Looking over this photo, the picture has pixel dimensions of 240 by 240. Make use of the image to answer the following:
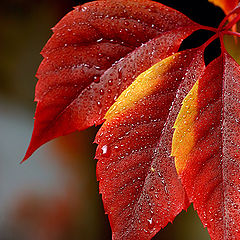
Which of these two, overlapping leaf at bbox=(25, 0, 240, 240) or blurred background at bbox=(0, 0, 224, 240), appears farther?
blurred background at bbox=(0, 0, 224, 240)

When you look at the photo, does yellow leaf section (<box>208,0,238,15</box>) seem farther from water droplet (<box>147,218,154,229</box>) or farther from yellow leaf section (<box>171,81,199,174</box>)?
water droplet (<box>147,218,154,229</box>)

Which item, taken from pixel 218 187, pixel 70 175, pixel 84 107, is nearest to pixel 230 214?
pixel 218 187

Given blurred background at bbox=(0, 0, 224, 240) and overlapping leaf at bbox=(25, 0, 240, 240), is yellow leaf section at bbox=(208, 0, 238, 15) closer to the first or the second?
overlapping leaf at bbox=(25, 0, 240, 240)

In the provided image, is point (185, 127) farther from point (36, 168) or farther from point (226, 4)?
point (36, 168)

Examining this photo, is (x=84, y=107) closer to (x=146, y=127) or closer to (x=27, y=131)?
(x=146, y=127)

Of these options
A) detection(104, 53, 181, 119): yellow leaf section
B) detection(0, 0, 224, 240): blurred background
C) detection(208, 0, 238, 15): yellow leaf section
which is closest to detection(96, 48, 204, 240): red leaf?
detection(104, 53, 181, 119): yellow leaf section

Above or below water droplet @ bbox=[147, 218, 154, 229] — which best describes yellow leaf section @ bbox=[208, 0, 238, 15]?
above

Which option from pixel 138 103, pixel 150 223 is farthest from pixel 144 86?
pixel 150 223
